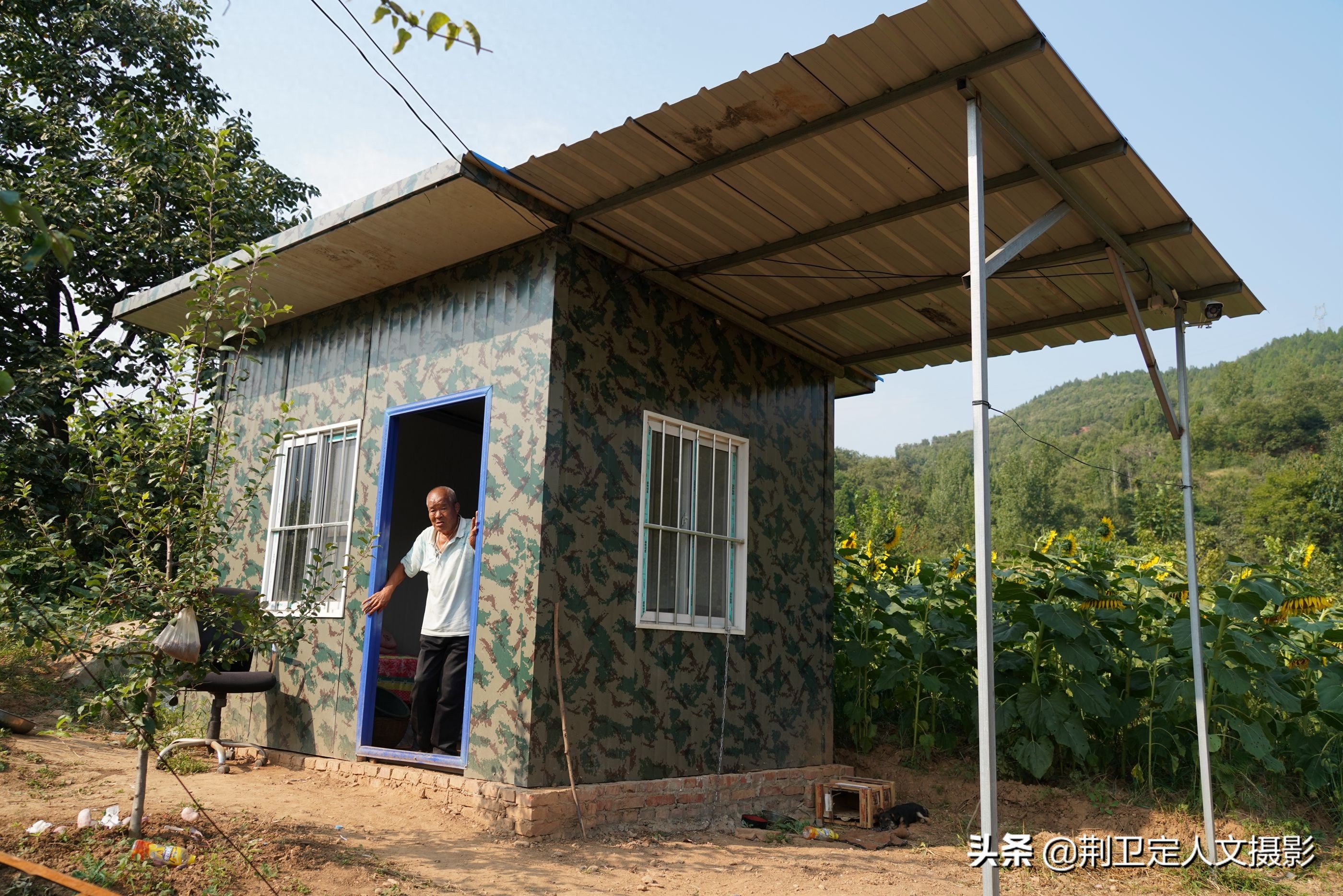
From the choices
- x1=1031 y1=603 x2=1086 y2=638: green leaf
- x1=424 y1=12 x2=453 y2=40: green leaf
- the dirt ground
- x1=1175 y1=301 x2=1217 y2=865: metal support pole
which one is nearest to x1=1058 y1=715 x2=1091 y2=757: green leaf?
the dirt ground

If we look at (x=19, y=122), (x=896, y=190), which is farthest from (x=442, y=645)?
(x=19, y=122)

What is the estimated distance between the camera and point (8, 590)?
13.3 ft

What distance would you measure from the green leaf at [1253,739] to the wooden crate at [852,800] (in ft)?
7.46

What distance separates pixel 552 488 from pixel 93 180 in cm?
961

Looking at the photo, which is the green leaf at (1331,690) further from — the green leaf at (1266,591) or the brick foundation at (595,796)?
the brick foundation at (595,796)

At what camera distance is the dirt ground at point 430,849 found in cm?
390

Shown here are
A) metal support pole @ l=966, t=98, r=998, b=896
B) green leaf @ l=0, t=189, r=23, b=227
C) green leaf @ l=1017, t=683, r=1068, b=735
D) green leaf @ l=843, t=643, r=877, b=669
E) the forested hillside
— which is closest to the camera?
green leaf @ l=0, t=189, r=23, b=227

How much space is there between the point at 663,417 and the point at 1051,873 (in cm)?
350

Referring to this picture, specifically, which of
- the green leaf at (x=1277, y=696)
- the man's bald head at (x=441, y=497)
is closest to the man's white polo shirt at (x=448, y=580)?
the man's bald head at (x=441, y=497)

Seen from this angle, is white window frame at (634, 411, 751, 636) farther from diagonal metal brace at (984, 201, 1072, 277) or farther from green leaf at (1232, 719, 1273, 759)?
green leaf at (1232, 719, 1273, 759)

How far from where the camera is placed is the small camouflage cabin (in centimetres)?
532

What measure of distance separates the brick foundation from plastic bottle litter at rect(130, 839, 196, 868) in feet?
5.07

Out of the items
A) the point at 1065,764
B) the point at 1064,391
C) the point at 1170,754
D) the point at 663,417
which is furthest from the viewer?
the point at 1064,391

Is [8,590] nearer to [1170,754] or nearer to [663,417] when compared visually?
[663,417]
